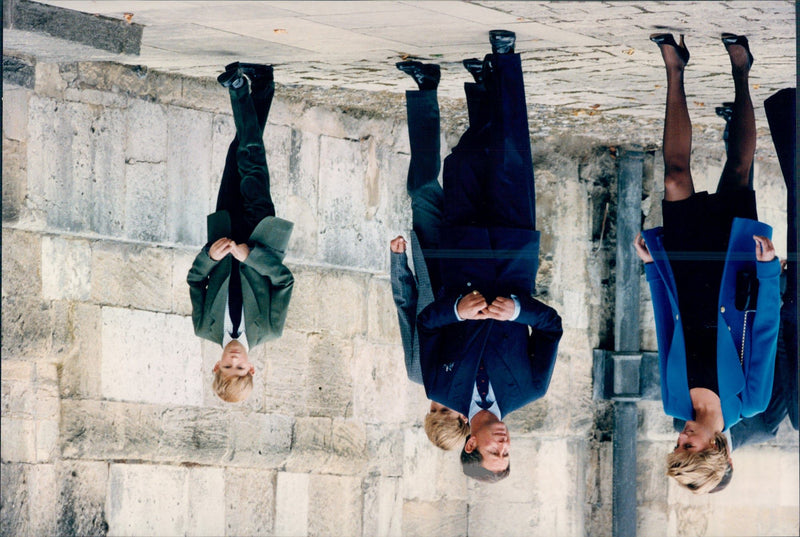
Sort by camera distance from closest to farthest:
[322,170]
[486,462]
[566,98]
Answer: [486,462], [566,98], [322,170]

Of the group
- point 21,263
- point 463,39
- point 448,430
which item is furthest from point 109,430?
point 463,39

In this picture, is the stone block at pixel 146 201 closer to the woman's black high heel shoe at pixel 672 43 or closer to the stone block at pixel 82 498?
the stone block at pixel 82 498

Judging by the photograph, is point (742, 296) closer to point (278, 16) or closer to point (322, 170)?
point (278, 16)

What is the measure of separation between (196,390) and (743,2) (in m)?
3.50

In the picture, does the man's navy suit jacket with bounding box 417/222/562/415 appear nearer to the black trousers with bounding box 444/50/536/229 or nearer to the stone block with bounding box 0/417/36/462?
the black trousers with bounding box 444/50/536/229

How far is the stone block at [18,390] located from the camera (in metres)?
6.10

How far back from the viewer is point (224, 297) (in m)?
6.13

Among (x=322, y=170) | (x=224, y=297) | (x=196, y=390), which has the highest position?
(x=322, y=170)

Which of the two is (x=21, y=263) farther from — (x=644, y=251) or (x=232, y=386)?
(x=644, y=251)

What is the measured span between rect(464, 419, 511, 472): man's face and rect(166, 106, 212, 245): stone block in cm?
190

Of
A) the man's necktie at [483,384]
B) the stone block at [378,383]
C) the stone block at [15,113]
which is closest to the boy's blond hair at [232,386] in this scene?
the man's necktie at [483,384]

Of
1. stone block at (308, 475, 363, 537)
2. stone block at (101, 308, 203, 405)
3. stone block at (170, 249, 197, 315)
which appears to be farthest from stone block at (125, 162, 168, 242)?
stone block at (308, 475, 363, 537)

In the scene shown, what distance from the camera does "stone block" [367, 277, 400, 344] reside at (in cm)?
773

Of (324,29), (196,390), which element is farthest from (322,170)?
(324,29)
